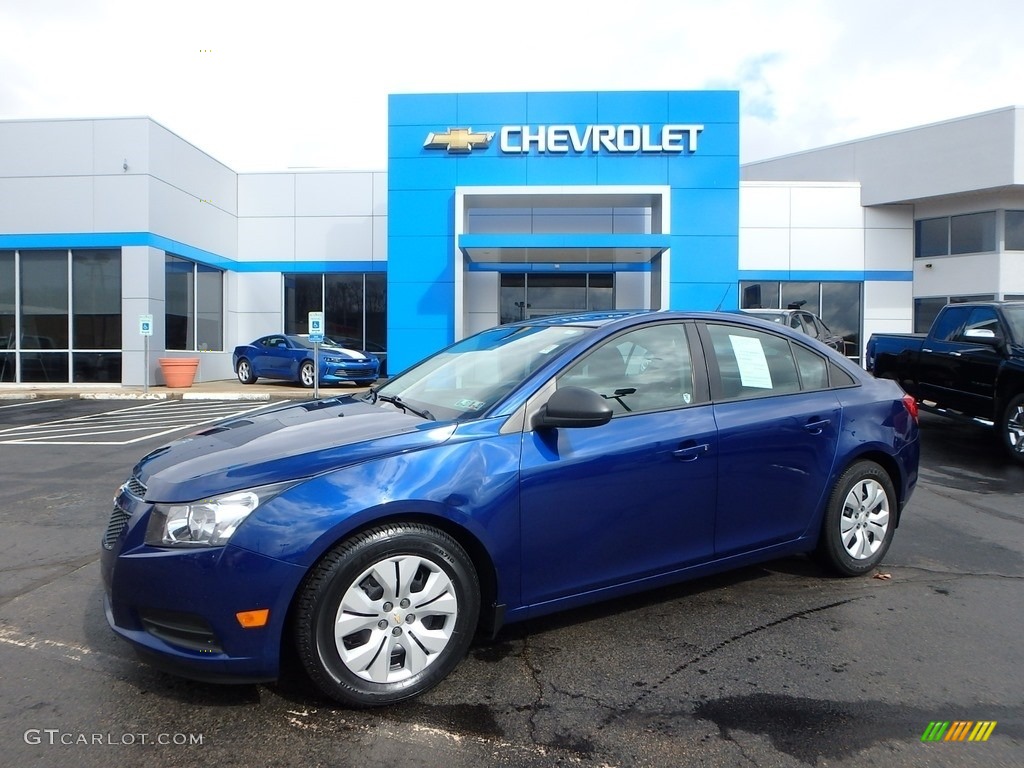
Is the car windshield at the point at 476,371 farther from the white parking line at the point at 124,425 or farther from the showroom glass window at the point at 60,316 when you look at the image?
the showroom glass window at the point at 60,316

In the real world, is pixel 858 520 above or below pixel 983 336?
below

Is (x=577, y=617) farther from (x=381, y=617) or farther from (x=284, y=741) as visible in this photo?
(x=284, y=741)

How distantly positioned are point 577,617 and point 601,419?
1.29 meters

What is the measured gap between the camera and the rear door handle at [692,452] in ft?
11.5

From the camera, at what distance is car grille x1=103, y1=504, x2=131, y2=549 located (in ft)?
9.55

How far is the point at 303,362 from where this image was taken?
19.3 meters

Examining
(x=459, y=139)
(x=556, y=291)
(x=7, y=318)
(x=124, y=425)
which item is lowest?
(x=124, y=425)

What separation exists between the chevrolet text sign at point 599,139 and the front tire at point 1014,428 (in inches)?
529

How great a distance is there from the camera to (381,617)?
2.87 m

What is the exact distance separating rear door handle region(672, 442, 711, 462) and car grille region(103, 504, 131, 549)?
244 centimetres

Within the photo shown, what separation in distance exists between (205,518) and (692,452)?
2216 millimetres

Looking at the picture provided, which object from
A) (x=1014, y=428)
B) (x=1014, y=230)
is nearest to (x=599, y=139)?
(x=1014, y=230)

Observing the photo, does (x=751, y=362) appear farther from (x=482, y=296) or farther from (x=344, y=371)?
(x=482, y=296)

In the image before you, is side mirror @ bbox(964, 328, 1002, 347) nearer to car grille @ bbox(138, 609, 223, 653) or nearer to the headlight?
the headlight
